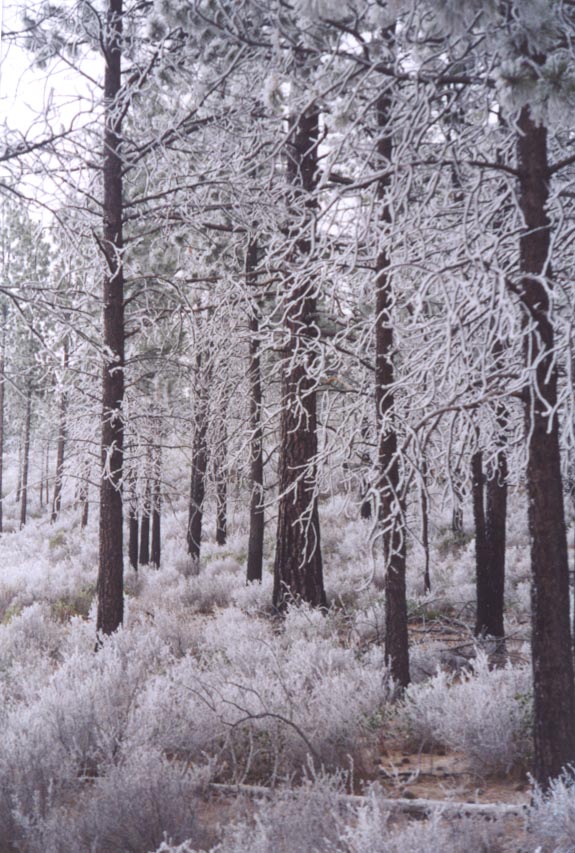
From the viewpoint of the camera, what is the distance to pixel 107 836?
142 inches

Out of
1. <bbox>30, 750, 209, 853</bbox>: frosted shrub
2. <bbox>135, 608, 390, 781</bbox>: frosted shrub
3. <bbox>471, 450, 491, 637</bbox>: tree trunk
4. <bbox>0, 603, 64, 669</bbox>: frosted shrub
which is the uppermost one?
<bbox>471, 450, 491, 637</bbox>: tree trunk

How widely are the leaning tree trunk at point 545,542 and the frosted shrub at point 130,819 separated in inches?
77.6

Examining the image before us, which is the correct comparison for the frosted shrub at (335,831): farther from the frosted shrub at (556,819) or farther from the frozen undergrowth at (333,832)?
the frosted shrub at (556,819)

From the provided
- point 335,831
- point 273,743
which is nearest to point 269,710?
point 273,743

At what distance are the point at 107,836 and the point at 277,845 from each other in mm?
1025

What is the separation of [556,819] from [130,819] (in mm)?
2219

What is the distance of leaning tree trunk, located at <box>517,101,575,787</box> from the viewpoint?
3.45 metres

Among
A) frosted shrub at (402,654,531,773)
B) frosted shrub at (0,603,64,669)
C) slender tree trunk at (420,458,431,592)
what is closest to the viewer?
slender tree trunk at (420,458,431,592)

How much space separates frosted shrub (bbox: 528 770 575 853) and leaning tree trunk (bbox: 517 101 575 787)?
5.3 inches

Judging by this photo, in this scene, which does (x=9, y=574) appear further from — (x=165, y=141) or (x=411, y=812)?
(x=411, y=812)

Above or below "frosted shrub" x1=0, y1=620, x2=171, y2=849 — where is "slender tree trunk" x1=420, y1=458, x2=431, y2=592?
above

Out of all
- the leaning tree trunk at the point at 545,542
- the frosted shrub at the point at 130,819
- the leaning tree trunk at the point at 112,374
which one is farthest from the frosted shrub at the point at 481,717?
the leaning tree trunk at the point at 112,374

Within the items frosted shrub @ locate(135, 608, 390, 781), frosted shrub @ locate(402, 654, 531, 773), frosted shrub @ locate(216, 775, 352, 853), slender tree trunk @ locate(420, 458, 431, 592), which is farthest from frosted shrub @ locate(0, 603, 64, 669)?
frosted shrub @ locate(216, 775, 352, 853)

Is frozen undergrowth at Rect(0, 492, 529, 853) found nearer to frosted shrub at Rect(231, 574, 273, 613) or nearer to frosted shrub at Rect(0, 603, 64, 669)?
frosted shrub at Rect(0, 603, 64, 669)
